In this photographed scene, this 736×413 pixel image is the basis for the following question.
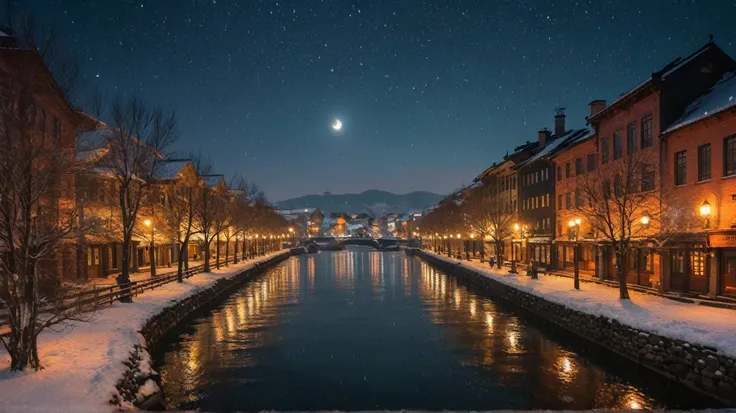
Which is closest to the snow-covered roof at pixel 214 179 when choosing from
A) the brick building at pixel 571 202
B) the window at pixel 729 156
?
the brick building at pixel 571 202

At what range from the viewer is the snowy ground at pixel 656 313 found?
1686cm

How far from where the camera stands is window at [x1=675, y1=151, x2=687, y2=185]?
27778 millimetres

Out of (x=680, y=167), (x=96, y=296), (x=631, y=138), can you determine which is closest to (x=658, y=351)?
(x=680, y=167)

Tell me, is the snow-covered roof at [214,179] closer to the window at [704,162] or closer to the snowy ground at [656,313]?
the snowy ground at [656,313]

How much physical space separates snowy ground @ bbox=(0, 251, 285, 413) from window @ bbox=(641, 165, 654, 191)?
91.2 ft

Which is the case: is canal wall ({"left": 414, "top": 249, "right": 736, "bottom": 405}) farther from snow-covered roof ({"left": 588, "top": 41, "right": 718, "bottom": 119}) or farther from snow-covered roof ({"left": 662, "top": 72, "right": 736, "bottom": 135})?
snow-covered roof ({"left": 588, "top": 41, "right": 718, "bottom": 119})

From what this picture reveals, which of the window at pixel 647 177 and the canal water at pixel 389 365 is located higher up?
the window at pixel 647 177

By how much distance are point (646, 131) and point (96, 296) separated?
30578 mm

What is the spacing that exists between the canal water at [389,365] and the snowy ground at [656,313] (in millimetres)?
1734

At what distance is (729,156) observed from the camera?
24359 millimetres

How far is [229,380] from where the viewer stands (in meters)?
18.0

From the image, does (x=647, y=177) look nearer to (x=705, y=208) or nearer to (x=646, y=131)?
(x=646, y=131)

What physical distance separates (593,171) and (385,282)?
23444 mm

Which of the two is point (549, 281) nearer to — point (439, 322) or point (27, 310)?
point (439, 322)
